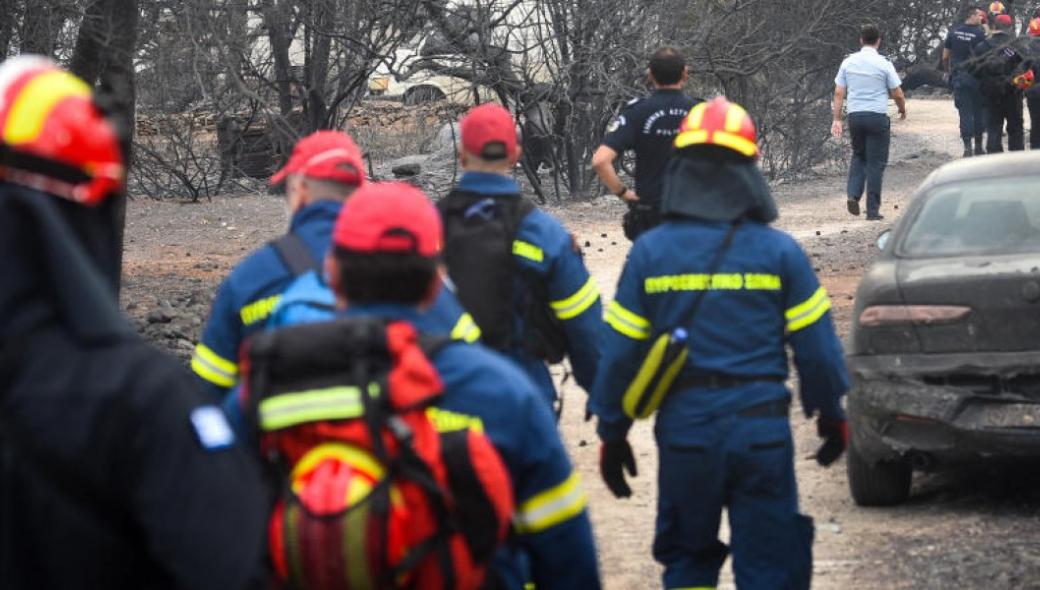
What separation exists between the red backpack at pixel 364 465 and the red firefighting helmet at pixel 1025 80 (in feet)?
58.7

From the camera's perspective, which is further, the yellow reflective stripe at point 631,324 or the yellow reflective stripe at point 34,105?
the yellow reflective stripe at point 631,324

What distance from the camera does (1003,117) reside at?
20.8 m

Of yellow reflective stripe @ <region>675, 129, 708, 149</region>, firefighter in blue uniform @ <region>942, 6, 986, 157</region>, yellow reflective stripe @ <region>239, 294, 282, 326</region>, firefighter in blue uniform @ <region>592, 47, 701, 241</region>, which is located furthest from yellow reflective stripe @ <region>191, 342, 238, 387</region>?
firefighter in blue uniform @ <region>942, 6, 986, 157</region>

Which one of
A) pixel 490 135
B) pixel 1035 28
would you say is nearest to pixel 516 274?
pixel 490 135

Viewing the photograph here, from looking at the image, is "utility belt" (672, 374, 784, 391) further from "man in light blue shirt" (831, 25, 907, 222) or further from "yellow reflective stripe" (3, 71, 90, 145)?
"man in light blue shirt" (831, 25, 907, 222)

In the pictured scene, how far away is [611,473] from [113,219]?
2.99 meters

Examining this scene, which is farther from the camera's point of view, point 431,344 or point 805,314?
point 805,314

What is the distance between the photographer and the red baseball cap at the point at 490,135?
5.94m

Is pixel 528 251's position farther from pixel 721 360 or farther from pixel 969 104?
pixel 969 104

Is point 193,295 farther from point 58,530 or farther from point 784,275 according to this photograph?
point 58,530

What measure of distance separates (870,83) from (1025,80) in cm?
414

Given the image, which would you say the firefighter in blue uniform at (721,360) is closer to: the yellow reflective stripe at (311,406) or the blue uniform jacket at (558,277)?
the blue uniform jacket at (558,277)

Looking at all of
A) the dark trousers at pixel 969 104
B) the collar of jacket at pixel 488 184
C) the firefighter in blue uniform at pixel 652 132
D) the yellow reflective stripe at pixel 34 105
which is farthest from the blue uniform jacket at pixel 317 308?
the dark trousers at pixel 969 104

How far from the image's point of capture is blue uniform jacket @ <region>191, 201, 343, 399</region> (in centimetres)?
460
